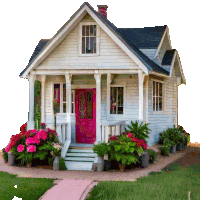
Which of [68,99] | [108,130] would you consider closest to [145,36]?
[68,99]

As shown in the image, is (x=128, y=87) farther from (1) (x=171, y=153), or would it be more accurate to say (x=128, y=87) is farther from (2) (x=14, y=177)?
(2) (x=14, y=177)

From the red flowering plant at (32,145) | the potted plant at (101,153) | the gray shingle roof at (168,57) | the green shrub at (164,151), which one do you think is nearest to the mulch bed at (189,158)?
the green shrub at (164,151)

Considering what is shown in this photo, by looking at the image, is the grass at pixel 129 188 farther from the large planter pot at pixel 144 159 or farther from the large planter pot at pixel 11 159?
the large planter pot at pixel 11 159

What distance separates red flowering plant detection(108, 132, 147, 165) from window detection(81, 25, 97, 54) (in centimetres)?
402

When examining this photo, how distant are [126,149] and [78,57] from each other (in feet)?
15.2

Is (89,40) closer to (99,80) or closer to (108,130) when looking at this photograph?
(99,80)

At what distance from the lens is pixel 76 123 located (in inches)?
707

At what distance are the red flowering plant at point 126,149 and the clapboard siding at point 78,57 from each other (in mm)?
3075

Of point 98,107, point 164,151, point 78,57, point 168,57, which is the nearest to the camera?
point 98,107

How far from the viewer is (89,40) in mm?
16422

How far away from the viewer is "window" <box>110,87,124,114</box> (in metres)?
17.8

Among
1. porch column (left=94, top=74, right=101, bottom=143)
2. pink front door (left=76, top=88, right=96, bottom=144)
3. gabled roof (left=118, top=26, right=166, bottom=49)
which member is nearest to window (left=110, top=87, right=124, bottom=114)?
pink front door (left=76, top=88, right=96, bottom=144)

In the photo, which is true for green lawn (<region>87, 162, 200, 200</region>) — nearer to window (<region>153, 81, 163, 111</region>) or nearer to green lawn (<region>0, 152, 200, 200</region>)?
green lawn (<region>0, 152, 200, 200</region>)

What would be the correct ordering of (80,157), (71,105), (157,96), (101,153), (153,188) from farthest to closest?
(157,96) < (71,105) < (80,157) < (101,153) < (153,188)
